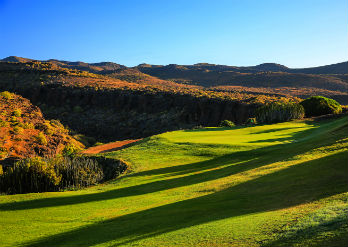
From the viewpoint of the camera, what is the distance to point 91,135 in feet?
175

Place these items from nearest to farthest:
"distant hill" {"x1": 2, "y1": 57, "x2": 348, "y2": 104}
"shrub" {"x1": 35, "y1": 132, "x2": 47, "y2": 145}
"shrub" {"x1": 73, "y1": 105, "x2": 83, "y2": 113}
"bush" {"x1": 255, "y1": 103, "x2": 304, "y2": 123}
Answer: "shrub" {"x1": 35, "y1": 132, "x2": 47, "y2": 145}, "bush" {"x1": 255, "y1": 103, "x2": 304, "y2": 123}, "shrub" {"x1": 73, "y1": 105, "x2": 83, "y2": 113}, "distant hill" {"x1": 2, "y1": 57, "x2": 348, "y2": 104}

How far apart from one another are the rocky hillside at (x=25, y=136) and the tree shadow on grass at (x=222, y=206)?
70.8 ft

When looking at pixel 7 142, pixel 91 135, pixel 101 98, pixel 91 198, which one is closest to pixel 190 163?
pixel 91 198

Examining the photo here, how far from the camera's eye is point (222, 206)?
9.14 metres

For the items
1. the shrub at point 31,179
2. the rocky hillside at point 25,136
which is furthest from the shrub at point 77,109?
the shrub at point 31,179

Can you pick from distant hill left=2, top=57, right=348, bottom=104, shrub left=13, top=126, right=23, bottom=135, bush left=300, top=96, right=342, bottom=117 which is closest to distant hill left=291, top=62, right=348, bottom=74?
distant hill left=2, top=57, right=348, bottom=104

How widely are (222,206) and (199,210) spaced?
0.67 metres

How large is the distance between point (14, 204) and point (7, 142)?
20.2 metres

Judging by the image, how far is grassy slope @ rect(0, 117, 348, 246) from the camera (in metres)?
6.36

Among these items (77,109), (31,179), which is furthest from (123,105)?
(31,179)

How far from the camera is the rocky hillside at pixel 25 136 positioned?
2927 cm

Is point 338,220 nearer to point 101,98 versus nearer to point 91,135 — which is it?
point 91,135

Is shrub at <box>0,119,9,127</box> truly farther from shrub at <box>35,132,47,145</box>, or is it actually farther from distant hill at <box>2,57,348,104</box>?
distant hill at <box>2,57,348,104</box>

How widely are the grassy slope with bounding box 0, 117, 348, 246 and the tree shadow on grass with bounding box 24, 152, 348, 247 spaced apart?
27mm
